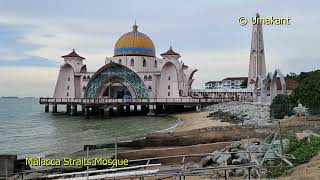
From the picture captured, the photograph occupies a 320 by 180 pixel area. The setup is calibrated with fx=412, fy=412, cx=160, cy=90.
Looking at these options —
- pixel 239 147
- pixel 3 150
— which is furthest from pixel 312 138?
pixel 3 150

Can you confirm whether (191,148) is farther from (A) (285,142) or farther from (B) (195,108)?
(B) (195,108)

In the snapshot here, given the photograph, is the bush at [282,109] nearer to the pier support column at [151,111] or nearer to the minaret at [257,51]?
the pier support column at [151,111]

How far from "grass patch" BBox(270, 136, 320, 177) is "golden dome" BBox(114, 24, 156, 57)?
54.1m

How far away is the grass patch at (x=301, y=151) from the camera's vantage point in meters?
10.8

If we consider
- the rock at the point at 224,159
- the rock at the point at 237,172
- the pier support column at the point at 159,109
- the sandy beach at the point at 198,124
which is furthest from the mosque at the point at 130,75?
the rock at the point at 237,172

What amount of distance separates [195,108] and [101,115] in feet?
44.8

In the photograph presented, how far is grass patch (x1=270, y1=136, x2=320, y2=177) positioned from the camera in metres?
10.8

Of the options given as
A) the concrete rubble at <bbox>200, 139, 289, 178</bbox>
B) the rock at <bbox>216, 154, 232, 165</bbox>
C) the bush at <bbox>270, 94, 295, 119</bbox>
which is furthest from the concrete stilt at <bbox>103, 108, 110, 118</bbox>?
the rock at <bbox>216, 154, 232, 165</bbox>

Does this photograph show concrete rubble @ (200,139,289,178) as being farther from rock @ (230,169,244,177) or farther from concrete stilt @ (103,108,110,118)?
concrete stilt @ (103,108,110,118)

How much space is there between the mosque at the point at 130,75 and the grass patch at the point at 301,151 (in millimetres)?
48372

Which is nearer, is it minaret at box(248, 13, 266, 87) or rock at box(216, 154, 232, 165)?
rock at box(216, 154, 232, 165)

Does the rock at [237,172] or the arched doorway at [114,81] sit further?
the arched doorway at [114,81]

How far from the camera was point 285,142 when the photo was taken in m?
13.6

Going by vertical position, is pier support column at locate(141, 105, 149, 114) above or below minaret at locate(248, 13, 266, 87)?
below
